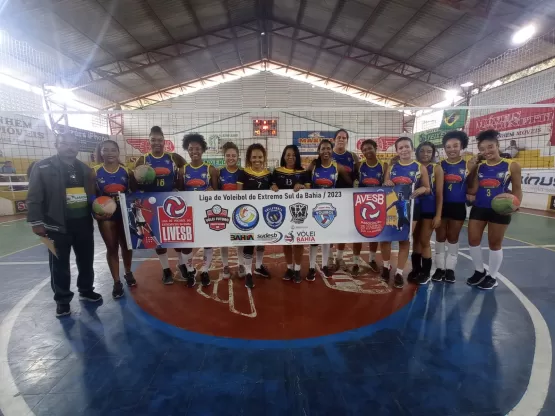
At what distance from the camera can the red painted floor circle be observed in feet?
8.35

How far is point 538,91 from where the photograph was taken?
1022 centimetres

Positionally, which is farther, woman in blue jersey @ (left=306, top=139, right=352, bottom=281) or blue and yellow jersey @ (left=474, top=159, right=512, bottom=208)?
woman in blue jersey @ (left=306, top=139, right=352, bottom=281)

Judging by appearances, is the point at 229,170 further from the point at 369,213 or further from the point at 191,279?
the point at 369,213

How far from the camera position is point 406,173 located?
10.8ft

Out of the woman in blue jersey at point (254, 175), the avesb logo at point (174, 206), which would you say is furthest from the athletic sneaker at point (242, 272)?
the avesb logo at point (174, 206)

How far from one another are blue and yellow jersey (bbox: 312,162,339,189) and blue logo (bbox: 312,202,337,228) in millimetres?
297

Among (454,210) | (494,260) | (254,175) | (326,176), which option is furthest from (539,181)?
(254,175)

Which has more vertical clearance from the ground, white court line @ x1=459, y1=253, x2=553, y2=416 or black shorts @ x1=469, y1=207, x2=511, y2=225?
black shorts @ x1=469, y1=207, x2=511, y2=225

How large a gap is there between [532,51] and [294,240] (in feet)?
40.6

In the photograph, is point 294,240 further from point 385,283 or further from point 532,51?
point 532,51

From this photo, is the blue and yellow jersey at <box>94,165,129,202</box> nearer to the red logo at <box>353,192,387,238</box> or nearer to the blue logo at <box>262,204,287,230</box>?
the blue logo at <box>262,204,287,230</box>

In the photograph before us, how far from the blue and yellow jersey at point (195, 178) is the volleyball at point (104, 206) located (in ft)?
2.69

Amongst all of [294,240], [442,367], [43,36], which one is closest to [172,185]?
[294,240]

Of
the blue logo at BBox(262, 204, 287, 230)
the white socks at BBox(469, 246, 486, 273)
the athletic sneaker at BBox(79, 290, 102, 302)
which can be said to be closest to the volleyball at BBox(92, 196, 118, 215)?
the athletic sneaker at BBox(79, 290, 102, 302)
